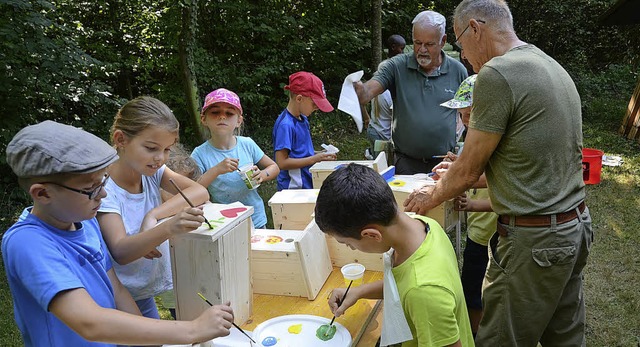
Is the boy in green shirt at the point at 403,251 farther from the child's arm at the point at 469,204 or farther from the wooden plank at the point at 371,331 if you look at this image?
the child's arm at the point at 469,204

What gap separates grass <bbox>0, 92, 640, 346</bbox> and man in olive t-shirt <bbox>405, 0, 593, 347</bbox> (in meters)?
1.65

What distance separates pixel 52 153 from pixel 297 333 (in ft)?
3.43

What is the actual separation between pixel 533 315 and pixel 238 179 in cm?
181

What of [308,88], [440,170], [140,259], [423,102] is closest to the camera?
[140,259]

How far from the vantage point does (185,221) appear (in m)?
1.67

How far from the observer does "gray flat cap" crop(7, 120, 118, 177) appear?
1.33 meters

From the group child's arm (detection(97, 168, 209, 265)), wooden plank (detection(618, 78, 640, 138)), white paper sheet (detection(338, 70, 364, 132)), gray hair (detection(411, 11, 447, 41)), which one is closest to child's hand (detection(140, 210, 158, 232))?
child's arm (detection(97, 168, 209, 265))

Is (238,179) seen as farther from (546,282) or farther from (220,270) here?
(546,282)

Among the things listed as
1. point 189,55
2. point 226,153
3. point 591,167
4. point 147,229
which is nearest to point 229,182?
point 226,153

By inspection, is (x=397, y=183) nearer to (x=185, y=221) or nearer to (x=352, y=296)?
(x=352, y=296)

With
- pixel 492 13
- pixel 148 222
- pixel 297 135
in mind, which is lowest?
pixel 297 135

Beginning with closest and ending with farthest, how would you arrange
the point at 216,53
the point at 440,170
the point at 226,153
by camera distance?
the point at 440,170
the point at 226,153
the point at 216,53

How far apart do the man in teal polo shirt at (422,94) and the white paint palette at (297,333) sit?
83.4 inches

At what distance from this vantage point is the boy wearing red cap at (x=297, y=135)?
346 cm
